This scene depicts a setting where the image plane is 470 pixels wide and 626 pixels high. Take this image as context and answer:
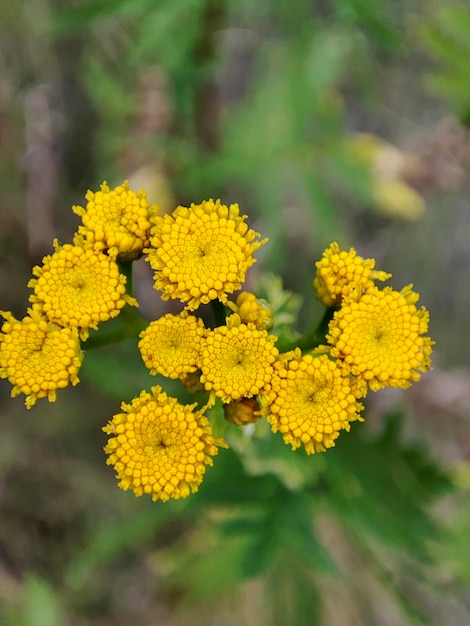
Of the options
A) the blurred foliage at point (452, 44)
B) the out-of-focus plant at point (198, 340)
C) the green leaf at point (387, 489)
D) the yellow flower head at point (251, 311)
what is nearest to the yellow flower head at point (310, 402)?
the out-of-focus plant at point (198, 340)

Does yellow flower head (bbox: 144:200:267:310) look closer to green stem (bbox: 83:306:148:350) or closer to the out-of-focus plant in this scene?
the out-of-focus plant

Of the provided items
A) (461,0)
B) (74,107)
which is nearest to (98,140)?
(74,107)

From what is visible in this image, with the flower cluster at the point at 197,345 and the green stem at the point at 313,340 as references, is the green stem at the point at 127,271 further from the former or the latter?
the green stem at the point at 313,340

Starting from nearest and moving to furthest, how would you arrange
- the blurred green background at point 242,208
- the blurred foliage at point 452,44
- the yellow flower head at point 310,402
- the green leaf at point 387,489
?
the yellow flower head at point 310,402, the green leaf at point 387,489, the blurred foliage at point 452,44, the blurred green background at point 242,208

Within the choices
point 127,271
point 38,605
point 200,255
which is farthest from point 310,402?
point 38,605

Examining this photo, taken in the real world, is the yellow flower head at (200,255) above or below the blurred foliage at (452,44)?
below

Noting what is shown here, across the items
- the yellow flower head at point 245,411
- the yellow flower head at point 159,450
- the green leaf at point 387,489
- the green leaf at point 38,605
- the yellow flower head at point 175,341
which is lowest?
the green leaf at point 38,605

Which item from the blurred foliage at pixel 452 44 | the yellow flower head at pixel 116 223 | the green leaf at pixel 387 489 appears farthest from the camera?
the blurred foliage at pixel 452 44

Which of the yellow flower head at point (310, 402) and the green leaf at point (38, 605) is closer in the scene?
the yellow flower head at point (310, 402)

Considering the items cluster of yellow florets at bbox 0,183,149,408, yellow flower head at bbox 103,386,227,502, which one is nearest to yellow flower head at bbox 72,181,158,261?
cluster of yellow florets at bbox 0,183,149,408
